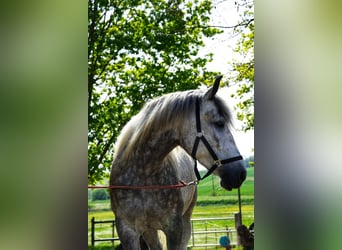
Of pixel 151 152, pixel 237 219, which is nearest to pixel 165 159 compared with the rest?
pixel 151 152

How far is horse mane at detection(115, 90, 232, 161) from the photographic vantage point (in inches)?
100

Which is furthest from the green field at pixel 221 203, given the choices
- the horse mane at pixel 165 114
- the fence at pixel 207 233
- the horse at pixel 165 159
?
the horse mane at pixel 165 114

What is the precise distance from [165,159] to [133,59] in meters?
0.72

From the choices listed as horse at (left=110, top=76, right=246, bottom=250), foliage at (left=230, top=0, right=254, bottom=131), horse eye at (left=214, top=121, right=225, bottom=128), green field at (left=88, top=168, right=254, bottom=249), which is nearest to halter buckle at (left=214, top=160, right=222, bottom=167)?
horse at (left=110, top=76, right=246, bottom=250)

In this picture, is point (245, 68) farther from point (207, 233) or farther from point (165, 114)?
point (207, 233)

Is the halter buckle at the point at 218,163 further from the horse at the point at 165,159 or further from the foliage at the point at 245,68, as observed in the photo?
the foliage at the point at 245,68

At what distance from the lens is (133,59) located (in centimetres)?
301

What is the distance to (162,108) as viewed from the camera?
257cm
